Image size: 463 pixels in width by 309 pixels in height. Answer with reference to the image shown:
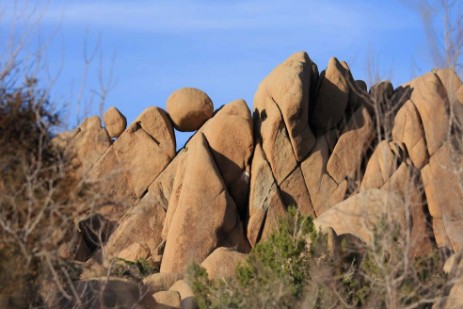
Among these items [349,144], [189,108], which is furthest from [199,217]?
[349,144]

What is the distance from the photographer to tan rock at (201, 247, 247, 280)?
28216 millimetres

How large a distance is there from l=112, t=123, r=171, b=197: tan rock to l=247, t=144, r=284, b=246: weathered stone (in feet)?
17.0

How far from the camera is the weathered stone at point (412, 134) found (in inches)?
1451

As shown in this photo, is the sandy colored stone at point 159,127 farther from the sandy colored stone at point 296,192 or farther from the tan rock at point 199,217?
the sandy colored stone at point 296,192

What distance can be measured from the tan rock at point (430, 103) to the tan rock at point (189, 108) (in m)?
8.32

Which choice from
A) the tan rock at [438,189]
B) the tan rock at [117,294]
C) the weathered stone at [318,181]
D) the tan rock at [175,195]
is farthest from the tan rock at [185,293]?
the tan rock at [438,189]

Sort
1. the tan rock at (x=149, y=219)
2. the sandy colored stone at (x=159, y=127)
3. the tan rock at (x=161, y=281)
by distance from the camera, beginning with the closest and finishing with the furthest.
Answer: the tan rock at (x=161, y=281) < the tan rock at (x=149, y=219) < the sandy colored stone at (x=159, y=127)

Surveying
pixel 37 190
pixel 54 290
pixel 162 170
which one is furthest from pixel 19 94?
pixel 162 170

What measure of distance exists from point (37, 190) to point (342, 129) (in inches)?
989

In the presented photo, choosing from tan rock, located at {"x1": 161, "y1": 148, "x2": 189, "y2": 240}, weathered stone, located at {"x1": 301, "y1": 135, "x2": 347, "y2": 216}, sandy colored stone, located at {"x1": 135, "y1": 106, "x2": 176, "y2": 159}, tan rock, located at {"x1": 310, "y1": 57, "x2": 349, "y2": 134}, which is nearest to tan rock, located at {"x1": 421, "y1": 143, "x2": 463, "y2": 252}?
weathered stone, located at {"x1": 301, "y1": 135, "x2": 347, "y2": 216}

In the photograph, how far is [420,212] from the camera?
108ft

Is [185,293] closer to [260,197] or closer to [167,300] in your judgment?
[167,300]

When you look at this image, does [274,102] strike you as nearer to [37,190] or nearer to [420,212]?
[420,212]

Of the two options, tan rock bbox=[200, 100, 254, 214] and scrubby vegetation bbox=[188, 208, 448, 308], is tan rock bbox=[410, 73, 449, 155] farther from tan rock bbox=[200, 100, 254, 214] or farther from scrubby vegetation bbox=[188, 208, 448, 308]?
scrubby vegetation bbox=[188, 208, 448, 308]
